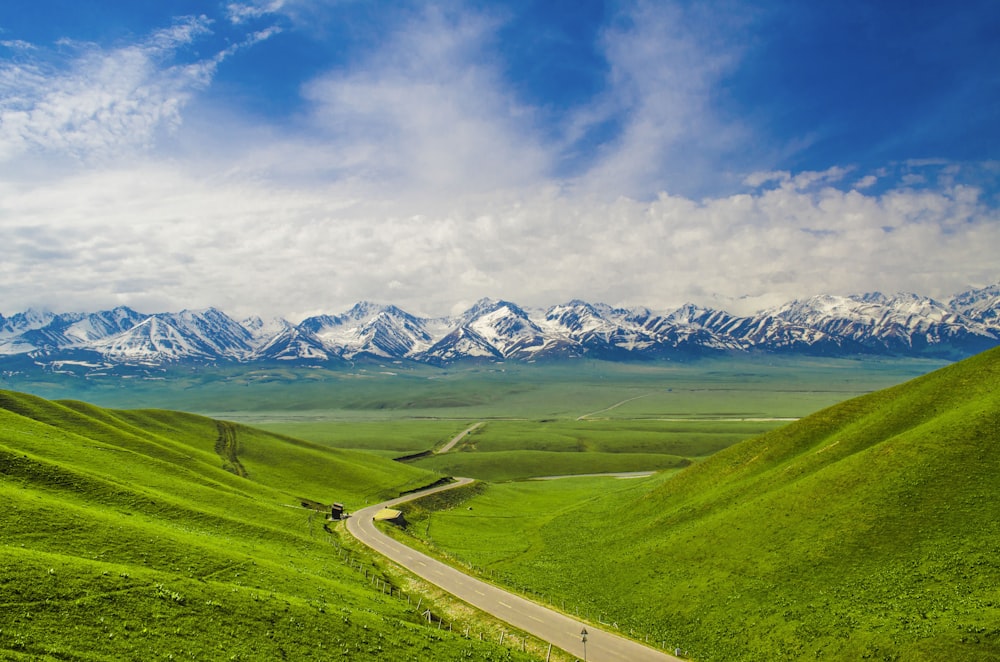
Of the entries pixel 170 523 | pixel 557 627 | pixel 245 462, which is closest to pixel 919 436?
pixel 557 627

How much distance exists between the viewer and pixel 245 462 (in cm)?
13350

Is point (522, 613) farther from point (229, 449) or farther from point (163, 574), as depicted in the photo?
point (229, 449)

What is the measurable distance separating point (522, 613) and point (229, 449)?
116503mm

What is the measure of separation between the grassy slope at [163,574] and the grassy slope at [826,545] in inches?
950

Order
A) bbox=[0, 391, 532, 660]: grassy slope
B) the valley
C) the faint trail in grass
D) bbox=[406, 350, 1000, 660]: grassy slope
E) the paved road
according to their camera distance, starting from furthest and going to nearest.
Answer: the faint trail in grass < the paved road < bbox=[406, 350, 1000, 660]: grassy slope < the valley < bbox=[0, 391, 532, 660]: grassy slope

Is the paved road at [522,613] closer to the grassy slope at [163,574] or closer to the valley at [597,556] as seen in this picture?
the valley at [597,556]

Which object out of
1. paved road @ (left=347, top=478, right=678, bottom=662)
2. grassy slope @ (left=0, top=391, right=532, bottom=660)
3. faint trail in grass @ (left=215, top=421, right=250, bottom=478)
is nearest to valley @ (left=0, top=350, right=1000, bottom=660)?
grassy slope @ (left=0, top=391, right=532, bottom=660)

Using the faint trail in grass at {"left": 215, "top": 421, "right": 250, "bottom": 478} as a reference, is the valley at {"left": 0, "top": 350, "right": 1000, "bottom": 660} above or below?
above

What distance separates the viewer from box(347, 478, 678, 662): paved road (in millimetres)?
46125

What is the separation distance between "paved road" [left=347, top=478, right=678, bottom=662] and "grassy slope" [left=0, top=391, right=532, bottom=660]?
8894 mm

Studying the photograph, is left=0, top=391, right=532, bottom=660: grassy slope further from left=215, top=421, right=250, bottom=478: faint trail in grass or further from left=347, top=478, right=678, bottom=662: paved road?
left=215, top=421, right=250, bottom=478: faint trail in grass

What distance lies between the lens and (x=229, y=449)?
142 metres

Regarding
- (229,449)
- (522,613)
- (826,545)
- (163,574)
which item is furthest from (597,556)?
(229,449)

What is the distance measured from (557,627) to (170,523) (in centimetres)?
4466
